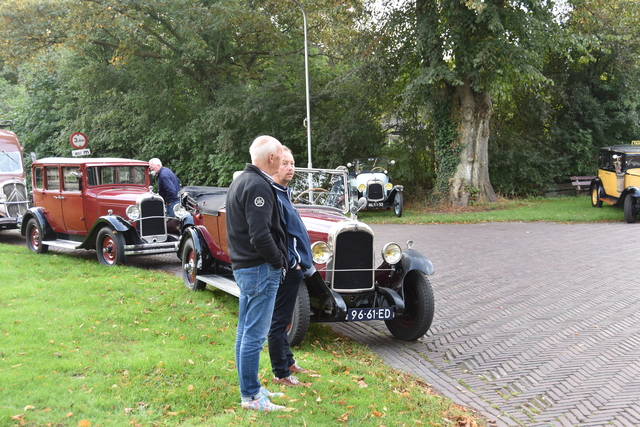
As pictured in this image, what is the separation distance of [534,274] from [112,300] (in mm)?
6458

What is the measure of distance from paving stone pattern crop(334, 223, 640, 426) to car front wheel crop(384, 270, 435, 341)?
0.14 meters

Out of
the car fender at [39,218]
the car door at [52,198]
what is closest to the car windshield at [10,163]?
the car fender at [39,218]

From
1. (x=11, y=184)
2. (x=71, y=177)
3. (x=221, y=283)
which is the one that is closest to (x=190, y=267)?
(x=221, y=283)

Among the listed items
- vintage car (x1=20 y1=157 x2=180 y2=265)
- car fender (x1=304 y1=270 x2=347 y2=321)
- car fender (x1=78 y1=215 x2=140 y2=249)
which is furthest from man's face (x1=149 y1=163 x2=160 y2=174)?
car fender (x1=304 y1=270 x2=347 y2=321)

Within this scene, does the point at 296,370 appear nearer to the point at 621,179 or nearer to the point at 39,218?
the point at 39,218

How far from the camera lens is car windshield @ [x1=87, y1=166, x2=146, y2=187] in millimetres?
10758

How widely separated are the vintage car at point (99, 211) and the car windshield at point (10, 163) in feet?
11.7

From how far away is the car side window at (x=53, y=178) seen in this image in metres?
11.1

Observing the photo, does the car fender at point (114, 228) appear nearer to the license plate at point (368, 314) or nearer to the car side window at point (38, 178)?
the car side window at point (38, 178)

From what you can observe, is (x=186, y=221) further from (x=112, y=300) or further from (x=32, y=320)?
(x=32, y=320)

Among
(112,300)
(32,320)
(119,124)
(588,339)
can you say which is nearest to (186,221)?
(112,300)

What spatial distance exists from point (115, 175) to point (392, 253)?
23.4 ft

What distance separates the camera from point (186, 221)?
30.8 ft

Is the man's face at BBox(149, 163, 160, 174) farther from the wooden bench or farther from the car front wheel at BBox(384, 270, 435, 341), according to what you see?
the wooden bench
